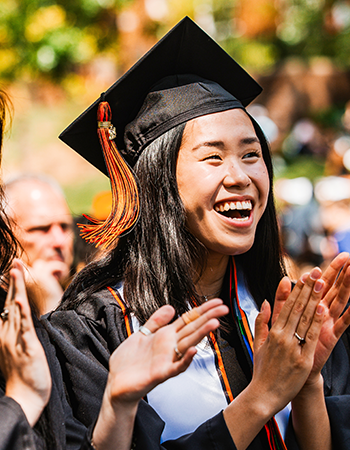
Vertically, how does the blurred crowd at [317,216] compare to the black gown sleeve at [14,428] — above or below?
below

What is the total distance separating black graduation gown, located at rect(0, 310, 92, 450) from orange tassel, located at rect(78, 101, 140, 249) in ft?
1.50

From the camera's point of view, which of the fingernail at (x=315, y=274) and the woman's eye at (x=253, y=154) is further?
the woman's eye at (x=253, y=154)

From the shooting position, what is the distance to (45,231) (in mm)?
3453

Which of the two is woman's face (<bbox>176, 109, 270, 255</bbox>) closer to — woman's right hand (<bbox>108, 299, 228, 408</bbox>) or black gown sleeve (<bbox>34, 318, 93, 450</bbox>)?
woman's right hand (<bbox>108, 299, 228, 408</bbox>)

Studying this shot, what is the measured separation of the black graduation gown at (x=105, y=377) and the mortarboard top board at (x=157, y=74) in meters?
0.71

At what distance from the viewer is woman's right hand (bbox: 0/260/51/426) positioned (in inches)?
52.7

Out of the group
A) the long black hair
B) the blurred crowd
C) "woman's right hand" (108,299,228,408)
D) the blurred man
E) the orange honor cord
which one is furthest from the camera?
the blurred crowd

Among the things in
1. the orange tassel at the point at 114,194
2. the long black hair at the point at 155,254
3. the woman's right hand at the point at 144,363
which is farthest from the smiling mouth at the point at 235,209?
the woman's right hand at the point at 144,363

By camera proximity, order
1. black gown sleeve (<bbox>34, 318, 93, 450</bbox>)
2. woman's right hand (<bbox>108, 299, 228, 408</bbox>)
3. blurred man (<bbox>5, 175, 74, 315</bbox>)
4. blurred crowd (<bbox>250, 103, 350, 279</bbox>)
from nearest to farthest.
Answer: woman's right hand (<bbox>108, 299, 228, 408</bbox>) < black gown sleeve (<bbox>34, 318, 93, 450</bbox>) < blurred man (<bbox>5, 175, 74, 315</bbox>) < blurred crowd (<bbox>250, 103, 350, 279</bbox>)

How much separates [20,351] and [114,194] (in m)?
0.85

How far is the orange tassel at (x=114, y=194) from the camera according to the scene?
6.54 ft

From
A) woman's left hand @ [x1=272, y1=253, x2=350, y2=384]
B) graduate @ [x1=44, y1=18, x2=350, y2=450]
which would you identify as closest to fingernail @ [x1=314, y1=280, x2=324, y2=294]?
graduate @ [x1=44, y1=18, x2=350, y2=450]

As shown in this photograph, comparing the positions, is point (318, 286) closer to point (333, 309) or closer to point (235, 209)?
point (333, 309)

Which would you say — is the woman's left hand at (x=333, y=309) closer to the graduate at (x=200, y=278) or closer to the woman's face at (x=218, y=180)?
the graduate at (x=200, y=278)
